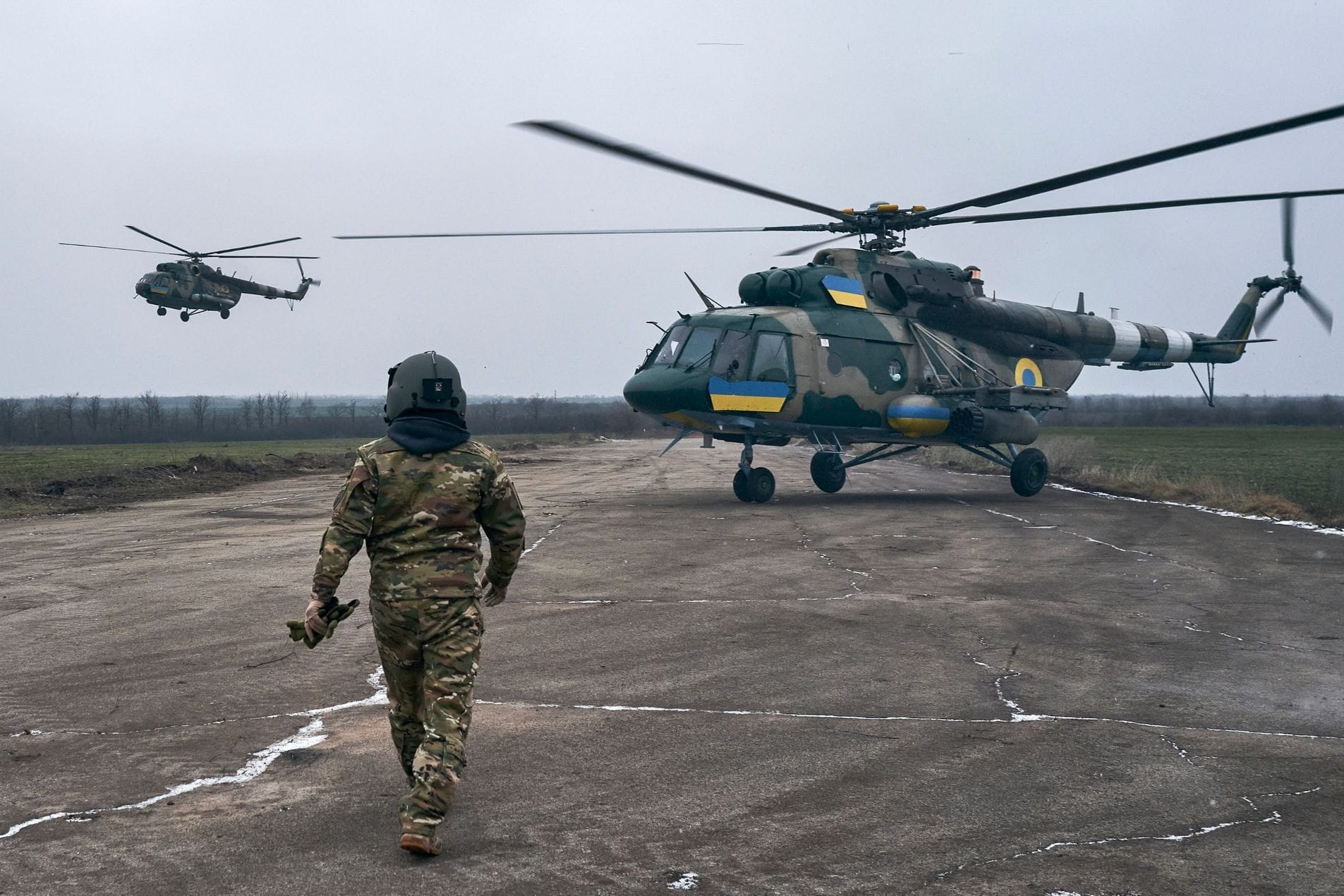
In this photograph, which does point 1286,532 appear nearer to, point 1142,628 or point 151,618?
point 1142,628

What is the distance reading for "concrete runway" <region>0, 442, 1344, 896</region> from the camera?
4.02 m

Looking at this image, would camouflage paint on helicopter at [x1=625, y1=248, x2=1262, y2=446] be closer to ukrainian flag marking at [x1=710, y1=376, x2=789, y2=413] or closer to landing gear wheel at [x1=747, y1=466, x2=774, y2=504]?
ukrainian flag marking at [x1=710, y1=376, x2=789, y2=413]

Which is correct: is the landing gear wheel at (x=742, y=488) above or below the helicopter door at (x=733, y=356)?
below

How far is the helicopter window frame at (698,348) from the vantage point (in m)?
17.1

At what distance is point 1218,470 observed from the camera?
29344mm

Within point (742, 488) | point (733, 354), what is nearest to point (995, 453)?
point (742, 488)

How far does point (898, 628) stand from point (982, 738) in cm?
289

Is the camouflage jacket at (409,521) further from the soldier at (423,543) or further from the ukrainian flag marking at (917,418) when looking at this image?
the ukrainian flag marking at (917,418)

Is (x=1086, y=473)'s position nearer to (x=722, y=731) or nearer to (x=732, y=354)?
(x=732, y=354)

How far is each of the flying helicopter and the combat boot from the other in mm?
11338

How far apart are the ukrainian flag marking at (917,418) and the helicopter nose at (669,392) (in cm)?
372

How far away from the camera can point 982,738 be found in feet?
18.5

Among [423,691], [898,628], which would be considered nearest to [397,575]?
[423,691]

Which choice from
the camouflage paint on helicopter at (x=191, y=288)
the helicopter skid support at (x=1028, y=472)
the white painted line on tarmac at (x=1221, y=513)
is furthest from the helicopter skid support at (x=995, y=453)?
the camouflage paint on helicopter at (x=191, y=288)
